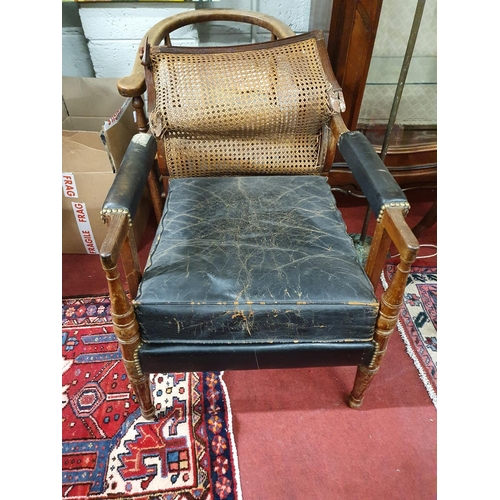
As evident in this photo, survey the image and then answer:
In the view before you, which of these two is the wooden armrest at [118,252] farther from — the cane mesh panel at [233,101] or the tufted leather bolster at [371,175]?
the tufted leather bolster at [371,175]

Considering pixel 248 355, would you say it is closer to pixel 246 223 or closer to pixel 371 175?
pixel 246 223

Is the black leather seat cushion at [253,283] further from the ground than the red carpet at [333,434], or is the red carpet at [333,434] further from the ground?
the black leather seat cushion at [253,283]

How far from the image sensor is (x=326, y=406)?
135cm

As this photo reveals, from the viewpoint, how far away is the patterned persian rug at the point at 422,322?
4.78ft

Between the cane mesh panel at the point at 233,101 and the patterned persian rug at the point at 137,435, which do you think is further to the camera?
the cane mesh panel at the point at 233,101

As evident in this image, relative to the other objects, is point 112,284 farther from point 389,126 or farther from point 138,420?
point 389,126

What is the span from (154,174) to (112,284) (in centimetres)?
80

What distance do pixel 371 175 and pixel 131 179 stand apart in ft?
2.08

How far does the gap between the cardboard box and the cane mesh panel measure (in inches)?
13.2

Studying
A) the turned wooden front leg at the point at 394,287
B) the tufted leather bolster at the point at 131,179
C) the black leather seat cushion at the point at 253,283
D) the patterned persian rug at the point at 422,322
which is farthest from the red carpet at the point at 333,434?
the tufted leather bolster at the point at 131,179

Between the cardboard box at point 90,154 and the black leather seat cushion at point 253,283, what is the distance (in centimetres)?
57

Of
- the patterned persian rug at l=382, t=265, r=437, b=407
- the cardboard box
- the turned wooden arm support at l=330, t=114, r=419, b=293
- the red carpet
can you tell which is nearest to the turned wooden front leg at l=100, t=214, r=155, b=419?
the red carpet

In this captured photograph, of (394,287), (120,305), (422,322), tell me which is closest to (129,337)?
(120,305)

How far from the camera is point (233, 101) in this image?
1.35m
